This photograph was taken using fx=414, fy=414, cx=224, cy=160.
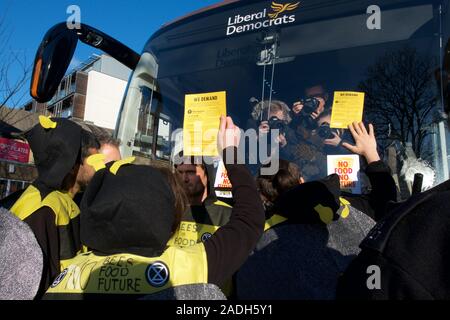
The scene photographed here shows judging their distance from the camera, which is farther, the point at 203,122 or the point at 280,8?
the point at 280,8

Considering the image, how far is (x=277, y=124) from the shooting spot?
3.15 meters

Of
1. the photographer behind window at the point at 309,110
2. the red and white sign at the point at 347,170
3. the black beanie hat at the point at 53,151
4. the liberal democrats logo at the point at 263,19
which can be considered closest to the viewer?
the black beanie hat at the point at 53,151

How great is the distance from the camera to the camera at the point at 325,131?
9.80ft

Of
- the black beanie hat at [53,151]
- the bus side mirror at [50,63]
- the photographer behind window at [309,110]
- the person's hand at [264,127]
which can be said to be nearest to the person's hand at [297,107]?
the photographer behind window at [309,110]

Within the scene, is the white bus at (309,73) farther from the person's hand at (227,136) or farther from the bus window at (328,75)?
the person's hand at (227,136)

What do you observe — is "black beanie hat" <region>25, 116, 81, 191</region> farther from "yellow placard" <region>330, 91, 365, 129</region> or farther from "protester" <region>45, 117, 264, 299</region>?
"yellow placard" <region>330, 91, 365, 129</region>

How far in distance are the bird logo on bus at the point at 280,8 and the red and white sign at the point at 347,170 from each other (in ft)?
4.47

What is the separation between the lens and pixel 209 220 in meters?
2.88

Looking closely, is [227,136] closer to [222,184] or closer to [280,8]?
[222,184]

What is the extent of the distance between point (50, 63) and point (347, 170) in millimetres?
2403

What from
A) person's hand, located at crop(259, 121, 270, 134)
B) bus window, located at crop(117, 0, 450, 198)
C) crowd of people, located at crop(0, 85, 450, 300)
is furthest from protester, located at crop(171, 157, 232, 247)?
person's hand, located at crop(259, 121, 270, 134)

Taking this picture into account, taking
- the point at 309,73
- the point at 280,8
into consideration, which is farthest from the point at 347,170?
the point at 280,8
